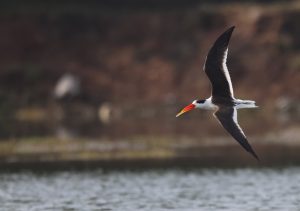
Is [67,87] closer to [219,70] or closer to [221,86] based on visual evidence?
[221,86]

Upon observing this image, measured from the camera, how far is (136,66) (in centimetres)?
7450

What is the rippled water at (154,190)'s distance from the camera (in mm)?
25891

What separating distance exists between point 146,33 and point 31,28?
9.43 m

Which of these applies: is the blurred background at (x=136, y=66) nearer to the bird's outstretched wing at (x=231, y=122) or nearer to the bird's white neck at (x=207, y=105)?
the bird's white neck at (x=207, y=105)

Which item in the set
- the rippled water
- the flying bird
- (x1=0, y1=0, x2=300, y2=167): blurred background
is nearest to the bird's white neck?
the flying bird

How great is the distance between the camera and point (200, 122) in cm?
5497

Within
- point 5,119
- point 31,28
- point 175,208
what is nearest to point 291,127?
point 5,119

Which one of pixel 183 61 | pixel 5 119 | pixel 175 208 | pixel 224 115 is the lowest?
pixel 175 208

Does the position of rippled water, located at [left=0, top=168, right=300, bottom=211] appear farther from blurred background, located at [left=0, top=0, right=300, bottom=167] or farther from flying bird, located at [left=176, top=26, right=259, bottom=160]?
blurred background, located at [left=0, top=0, right=300, bottom=167]

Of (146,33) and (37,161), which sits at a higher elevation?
(146,33)

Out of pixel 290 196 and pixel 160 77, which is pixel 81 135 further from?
pixel 160 77

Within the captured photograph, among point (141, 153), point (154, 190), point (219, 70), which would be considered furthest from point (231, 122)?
point (141, 153)

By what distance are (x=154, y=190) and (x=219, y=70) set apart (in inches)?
283

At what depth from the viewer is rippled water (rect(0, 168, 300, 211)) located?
84.9ft
